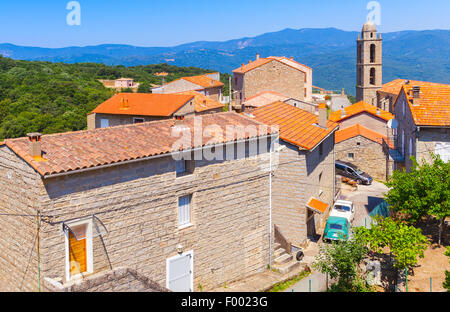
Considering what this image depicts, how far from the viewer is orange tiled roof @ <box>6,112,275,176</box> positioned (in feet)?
37.5

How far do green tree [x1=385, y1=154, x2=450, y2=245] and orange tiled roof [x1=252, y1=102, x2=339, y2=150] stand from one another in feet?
13.3

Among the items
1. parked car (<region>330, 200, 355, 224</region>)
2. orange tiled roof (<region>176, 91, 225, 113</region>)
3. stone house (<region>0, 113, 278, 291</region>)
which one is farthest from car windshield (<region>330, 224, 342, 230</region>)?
orange tiled roof (<region>176, 91, 225, 113</region>)

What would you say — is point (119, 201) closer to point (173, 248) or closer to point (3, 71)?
point (173, 248)

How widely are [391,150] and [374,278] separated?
18.0 meters

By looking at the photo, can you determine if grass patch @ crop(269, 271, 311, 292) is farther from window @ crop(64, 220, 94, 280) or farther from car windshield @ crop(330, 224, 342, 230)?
window @ crop(64, 220, 94, 280)

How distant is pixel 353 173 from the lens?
33.0 meters

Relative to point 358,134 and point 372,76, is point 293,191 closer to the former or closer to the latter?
point 358,134

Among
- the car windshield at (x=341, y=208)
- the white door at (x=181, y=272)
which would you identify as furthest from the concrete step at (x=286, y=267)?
the car windshield at (x=341, y=208)

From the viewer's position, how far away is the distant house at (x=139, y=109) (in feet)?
114

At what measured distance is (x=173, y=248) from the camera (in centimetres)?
1394

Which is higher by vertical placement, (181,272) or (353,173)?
(181,272)

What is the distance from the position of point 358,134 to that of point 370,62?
34626 mm

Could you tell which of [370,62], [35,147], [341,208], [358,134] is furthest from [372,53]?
[35,147]
